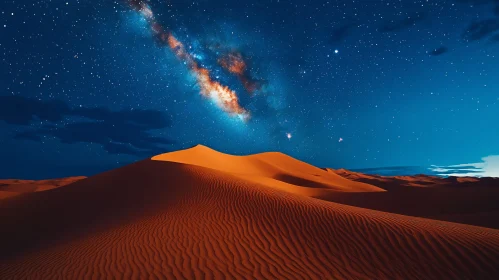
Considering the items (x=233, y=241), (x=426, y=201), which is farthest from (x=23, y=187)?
(x=426, y=201)

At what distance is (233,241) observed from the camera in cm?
724

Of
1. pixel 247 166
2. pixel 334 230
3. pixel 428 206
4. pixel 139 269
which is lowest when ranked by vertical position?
pixel 139 269

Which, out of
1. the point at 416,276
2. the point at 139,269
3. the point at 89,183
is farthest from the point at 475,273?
the point at 89,183

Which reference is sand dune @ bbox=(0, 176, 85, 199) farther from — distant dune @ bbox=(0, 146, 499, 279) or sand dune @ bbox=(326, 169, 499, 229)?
sand dune @ bbox=(326, 169, 499, 229)

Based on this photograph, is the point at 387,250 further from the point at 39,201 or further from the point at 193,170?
the point at 39,201

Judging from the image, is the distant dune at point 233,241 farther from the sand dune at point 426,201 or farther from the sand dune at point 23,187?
the sand dune at point 23,187

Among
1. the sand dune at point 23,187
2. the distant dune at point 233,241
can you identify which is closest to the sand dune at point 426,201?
the distant dune at point 233,241

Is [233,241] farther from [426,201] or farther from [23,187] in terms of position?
[23,187]

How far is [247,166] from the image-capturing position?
1721 inches

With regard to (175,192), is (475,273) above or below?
below

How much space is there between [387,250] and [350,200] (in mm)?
13968

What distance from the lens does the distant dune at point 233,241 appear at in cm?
556

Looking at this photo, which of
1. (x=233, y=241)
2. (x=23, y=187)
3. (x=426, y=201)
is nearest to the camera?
(x=233, y=241)

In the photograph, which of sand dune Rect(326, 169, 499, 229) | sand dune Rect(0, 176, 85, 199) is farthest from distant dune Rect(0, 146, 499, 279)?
sand dune Rect(0, 176, 85, 199)
